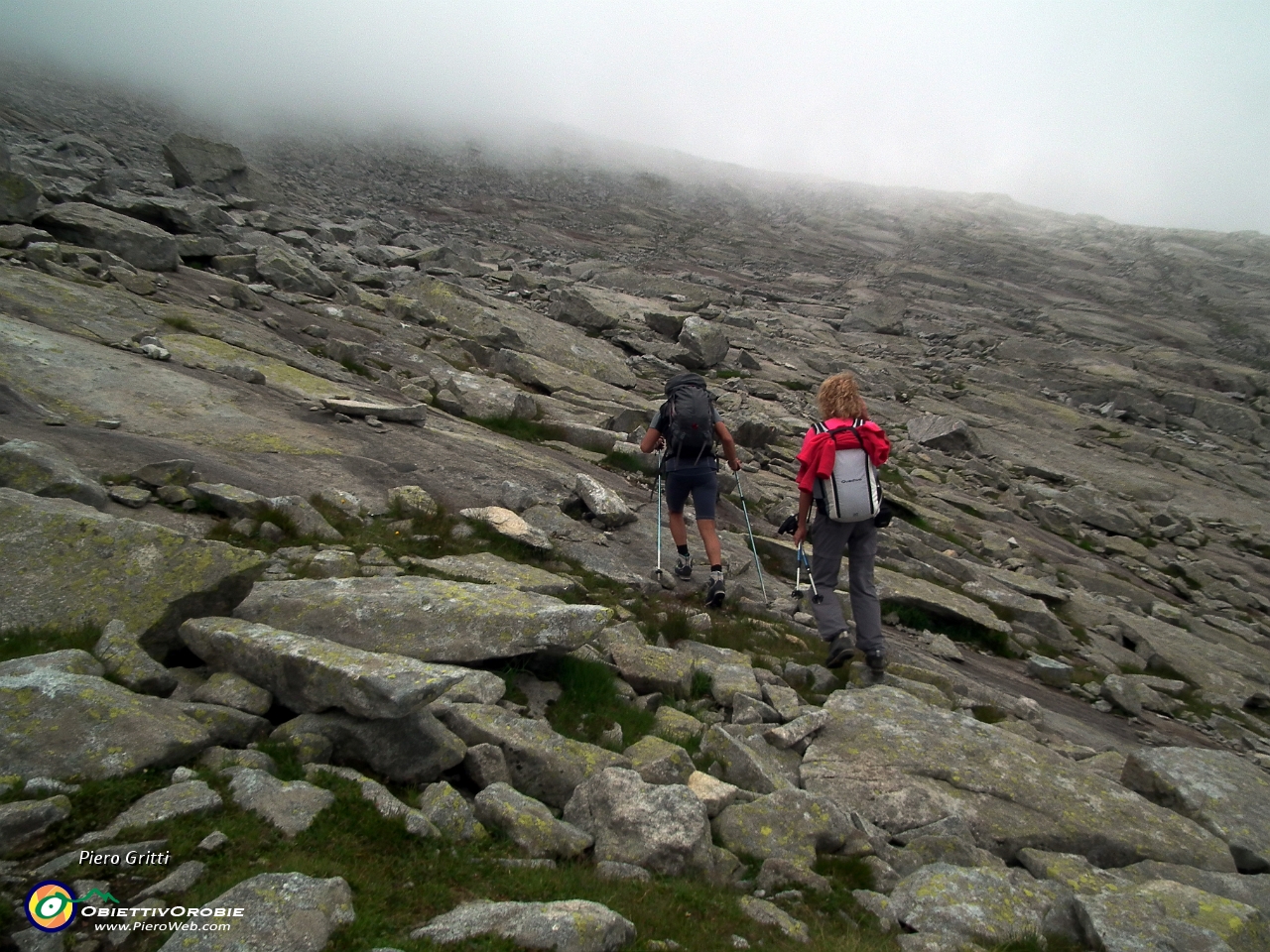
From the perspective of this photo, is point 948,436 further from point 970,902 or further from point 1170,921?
point 970,902

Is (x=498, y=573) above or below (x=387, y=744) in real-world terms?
below

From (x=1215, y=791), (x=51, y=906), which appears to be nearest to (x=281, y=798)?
(x=51, y=906)

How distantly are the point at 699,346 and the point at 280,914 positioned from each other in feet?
76.9

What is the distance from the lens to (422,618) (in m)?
5.77

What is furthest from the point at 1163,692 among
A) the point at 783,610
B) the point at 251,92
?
the point at 251,92

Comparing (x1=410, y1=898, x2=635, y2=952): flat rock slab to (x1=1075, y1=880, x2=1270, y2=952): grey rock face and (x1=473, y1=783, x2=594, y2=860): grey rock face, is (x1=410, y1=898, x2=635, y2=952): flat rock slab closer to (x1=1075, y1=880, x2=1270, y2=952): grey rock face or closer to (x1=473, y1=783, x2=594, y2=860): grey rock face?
(x1=473, y1=783, x2=594, y2=860): grey rock face

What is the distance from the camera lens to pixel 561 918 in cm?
328

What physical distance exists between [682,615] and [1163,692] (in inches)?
352

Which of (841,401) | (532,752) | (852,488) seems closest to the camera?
(532,752)

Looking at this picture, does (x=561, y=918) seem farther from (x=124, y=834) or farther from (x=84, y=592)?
(x=84, y=592)

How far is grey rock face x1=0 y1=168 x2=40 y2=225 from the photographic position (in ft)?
48.5

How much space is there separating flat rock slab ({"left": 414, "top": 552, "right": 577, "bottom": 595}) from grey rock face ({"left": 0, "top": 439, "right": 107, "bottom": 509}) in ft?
9.92

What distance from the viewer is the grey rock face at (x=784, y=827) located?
15.4 ft

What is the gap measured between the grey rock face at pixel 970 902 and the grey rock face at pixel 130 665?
4956 mm
